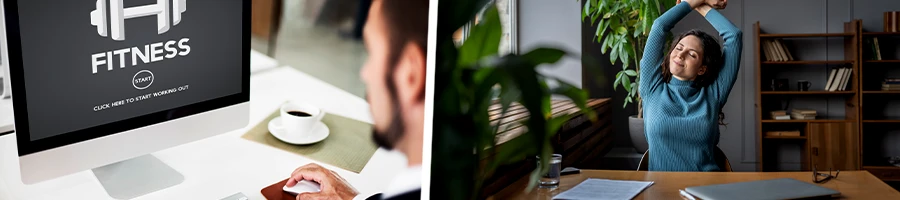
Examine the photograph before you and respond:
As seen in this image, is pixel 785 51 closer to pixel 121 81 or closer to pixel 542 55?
pixel 542 55

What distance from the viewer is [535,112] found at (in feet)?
2.51

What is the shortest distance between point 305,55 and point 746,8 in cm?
567

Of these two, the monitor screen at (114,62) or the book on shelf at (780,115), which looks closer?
the monitor screen at (114,62)

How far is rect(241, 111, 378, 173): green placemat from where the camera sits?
48.1 inches

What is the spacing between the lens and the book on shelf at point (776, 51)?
19.4 ft

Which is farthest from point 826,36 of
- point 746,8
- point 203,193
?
point 203,193

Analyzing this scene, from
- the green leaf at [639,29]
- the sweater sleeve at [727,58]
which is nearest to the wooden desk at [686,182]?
the sweater sleeve at [727,58]

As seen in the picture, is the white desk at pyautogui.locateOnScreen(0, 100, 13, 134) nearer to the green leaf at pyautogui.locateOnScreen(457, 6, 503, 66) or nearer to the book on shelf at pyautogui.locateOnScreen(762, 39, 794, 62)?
the green leaf at pyautogui.locateOnScreen(457, 6, 503, 66)

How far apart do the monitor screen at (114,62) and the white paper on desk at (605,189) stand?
4.76ft

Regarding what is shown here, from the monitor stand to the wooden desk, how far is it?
1.39m

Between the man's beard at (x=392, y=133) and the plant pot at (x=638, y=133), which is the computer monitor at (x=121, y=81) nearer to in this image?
the man's beard at (x=392, y=133)

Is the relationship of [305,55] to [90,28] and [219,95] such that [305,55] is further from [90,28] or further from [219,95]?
[90,28]

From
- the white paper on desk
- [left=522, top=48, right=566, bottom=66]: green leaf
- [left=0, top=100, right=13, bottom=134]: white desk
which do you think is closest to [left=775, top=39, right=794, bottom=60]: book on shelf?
the white paper on desk

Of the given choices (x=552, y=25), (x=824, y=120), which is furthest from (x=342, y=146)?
(x=824, y=120)
